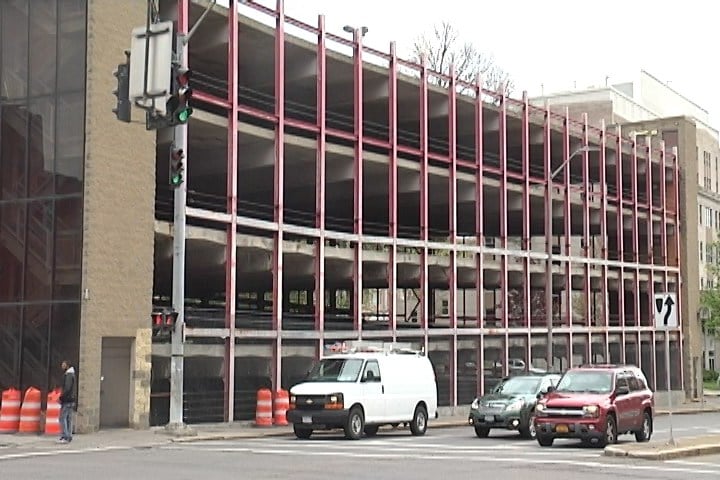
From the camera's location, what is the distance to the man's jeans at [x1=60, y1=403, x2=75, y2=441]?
2422 centimetres

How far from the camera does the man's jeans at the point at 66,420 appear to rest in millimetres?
24219

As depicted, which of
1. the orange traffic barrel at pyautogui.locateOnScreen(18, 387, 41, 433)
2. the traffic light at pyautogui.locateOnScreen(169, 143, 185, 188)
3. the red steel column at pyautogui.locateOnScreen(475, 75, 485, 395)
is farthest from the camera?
the red steel column at pyautogui.locateOnScreen(475, 75, 485, 395)

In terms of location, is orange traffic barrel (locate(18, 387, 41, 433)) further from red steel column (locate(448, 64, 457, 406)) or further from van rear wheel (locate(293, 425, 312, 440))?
red steel column (locate(448, 64, 457, 406))

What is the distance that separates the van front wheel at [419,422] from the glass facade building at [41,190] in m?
9.34

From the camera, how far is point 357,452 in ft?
71.3

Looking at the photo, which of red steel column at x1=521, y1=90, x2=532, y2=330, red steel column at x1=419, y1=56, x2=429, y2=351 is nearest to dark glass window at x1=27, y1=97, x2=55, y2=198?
red steel column at x1=419, y1=56, x2=429, y2=351

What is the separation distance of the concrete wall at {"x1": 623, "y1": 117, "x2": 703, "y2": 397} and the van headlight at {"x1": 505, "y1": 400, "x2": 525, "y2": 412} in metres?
36.2

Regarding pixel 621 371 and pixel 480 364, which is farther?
pixel 480 364

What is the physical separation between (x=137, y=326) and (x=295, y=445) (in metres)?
6.53

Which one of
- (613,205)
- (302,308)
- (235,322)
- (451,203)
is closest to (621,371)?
Result: (235,322)

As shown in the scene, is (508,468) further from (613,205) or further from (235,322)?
(613,205)

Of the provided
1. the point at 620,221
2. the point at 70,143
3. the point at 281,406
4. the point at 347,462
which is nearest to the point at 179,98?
the point at 347,462

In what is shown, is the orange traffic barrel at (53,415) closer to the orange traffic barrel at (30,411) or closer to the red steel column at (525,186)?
the orange traffic barrel at (30,411)

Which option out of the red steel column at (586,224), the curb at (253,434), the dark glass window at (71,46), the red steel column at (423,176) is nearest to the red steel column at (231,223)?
the curb at (253,434)
